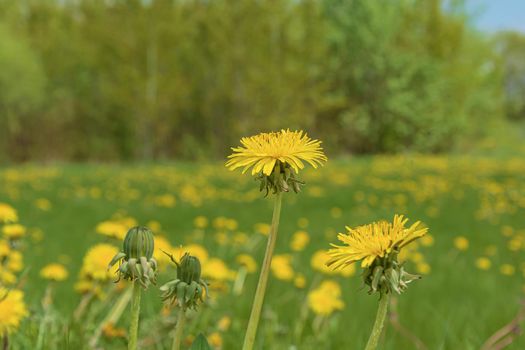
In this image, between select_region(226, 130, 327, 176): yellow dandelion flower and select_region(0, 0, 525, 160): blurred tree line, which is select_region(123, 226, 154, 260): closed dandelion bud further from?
select_region(0, 0, 525, 160): blurred tree line

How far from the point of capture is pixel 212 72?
19.3 m

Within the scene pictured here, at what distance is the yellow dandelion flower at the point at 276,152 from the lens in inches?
22.5

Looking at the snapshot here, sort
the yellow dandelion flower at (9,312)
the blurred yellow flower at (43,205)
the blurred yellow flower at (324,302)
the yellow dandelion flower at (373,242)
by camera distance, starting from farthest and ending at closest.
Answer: the blurred yellow flower at (43,205) < the blurred yellow flower at (324,302) < the yellow dandelion flower at (9,312) < the yellow dandelion flower at (373,242)

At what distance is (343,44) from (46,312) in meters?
15.7

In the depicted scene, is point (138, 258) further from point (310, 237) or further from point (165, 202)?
point (165, 202)

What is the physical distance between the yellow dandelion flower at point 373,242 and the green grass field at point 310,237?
61cm

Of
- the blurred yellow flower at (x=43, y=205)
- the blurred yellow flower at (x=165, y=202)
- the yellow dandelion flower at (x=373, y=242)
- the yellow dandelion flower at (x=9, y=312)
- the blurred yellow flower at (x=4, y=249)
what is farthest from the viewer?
the blurred yellow flower at (x=165, y=202)

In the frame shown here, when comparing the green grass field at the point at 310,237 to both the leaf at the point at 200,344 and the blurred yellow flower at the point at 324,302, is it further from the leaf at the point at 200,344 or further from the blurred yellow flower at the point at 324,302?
the leaf at the point at 200,344

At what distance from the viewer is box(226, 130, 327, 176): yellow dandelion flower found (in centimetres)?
57

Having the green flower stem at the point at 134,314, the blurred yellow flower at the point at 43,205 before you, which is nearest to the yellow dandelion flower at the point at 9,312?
the green flower stem at the point at 134,314

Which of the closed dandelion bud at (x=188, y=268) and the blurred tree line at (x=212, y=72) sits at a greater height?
the blurred tree line at (x=212, y=72)

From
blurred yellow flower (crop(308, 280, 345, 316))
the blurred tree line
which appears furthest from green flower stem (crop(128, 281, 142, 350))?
the blurred tree line

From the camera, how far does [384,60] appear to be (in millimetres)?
14125

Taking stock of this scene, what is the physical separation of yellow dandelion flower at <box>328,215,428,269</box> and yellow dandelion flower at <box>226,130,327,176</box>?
84mm
